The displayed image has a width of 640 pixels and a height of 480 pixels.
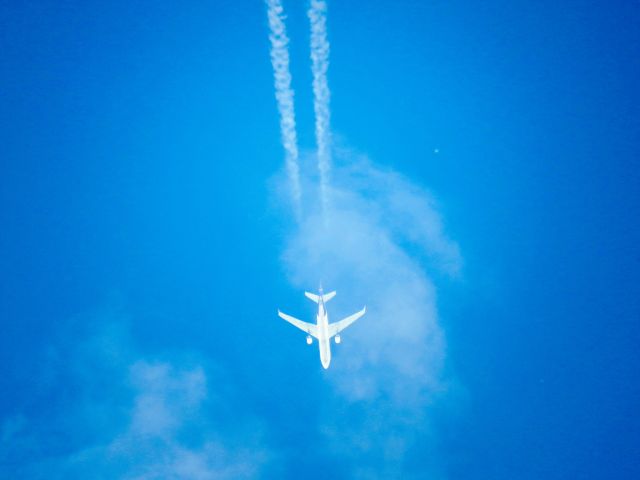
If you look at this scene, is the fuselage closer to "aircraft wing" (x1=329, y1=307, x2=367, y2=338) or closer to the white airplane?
the white airplane

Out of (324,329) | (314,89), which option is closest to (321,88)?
(314,89)

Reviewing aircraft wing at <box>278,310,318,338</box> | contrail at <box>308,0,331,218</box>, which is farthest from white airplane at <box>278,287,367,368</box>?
contrail at <box>308,0,331,218</box>

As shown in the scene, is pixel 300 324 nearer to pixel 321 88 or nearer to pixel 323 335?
pixel 323 335

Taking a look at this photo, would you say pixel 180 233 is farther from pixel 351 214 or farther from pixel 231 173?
pixel 351 214

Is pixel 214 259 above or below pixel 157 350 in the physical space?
above

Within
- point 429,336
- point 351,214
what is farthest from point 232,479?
point 351,214

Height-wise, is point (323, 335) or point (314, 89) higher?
point (314, 89)

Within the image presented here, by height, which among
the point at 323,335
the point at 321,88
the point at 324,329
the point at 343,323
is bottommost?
the point at 323,335

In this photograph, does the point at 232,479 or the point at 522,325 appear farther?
the point at 522,325
